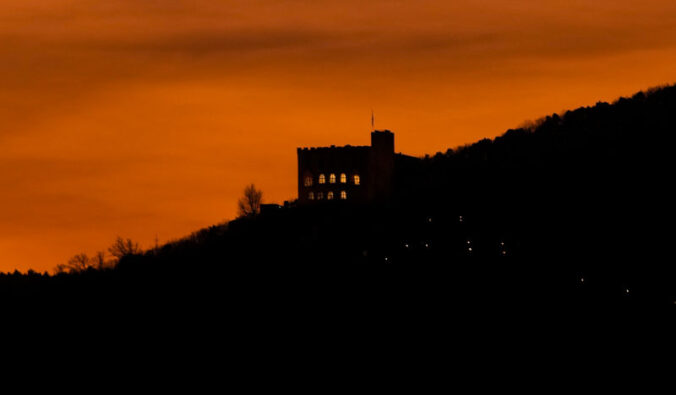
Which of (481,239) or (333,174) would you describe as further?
(333,174)

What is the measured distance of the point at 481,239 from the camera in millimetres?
92438

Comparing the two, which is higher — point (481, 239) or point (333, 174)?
point (333, 174)

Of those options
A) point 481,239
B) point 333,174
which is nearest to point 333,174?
point 333,174

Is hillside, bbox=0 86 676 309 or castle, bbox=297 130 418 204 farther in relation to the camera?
castle, bbox=297 130 418 204

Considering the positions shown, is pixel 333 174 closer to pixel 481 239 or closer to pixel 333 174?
pixel 333 174

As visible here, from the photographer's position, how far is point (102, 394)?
90625 millimetres

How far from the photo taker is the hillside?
8369 centimetres

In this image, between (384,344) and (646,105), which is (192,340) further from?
(646,105)

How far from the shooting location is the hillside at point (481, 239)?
83.7 meters

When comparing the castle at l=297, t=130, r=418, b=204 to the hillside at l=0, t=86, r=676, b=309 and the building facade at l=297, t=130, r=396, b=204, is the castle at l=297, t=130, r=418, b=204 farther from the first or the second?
the hillside at l=0, t=86, r=676, b=309

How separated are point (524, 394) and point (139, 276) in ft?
182

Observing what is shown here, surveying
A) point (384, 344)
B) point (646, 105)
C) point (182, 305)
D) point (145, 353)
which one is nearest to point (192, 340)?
point (145, 353)

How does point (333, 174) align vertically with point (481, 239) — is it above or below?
above

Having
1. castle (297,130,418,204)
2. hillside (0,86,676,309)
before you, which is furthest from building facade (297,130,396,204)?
hillside (0,86,676,309)
